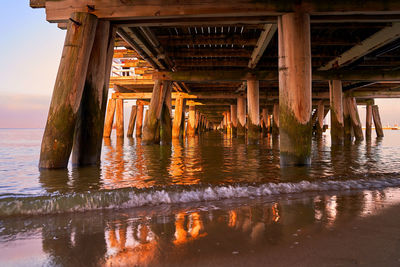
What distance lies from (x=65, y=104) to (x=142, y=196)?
9.03 feet

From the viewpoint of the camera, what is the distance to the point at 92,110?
218 inches

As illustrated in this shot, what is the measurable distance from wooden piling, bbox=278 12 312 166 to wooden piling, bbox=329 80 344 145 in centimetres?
862

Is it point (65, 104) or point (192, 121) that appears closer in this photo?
point (65, 104)

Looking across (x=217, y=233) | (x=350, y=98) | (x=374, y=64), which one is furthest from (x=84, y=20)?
(x=350, y=98)

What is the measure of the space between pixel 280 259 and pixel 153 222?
1103 mm

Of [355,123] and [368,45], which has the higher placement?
[368,45]

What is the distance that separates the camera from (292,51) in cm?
514

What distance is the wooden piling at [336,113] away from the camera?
1288 centimetres

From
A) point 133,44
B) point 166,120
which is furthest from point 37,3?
point 166,120

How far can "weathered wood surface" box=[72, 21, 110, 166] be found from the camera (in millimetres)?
5531

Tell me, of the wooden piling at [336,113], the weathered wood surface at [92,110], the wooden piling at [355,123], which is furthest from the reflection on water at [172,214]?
the wooden piling at [355,123]

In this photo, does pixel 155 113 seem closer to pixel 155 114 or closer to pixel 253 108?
pixel 155 114

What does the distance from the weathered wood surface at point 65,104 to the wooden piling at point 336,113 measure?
37.1ft

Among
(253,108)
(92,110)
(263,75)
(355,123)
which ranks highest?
(263,75)
